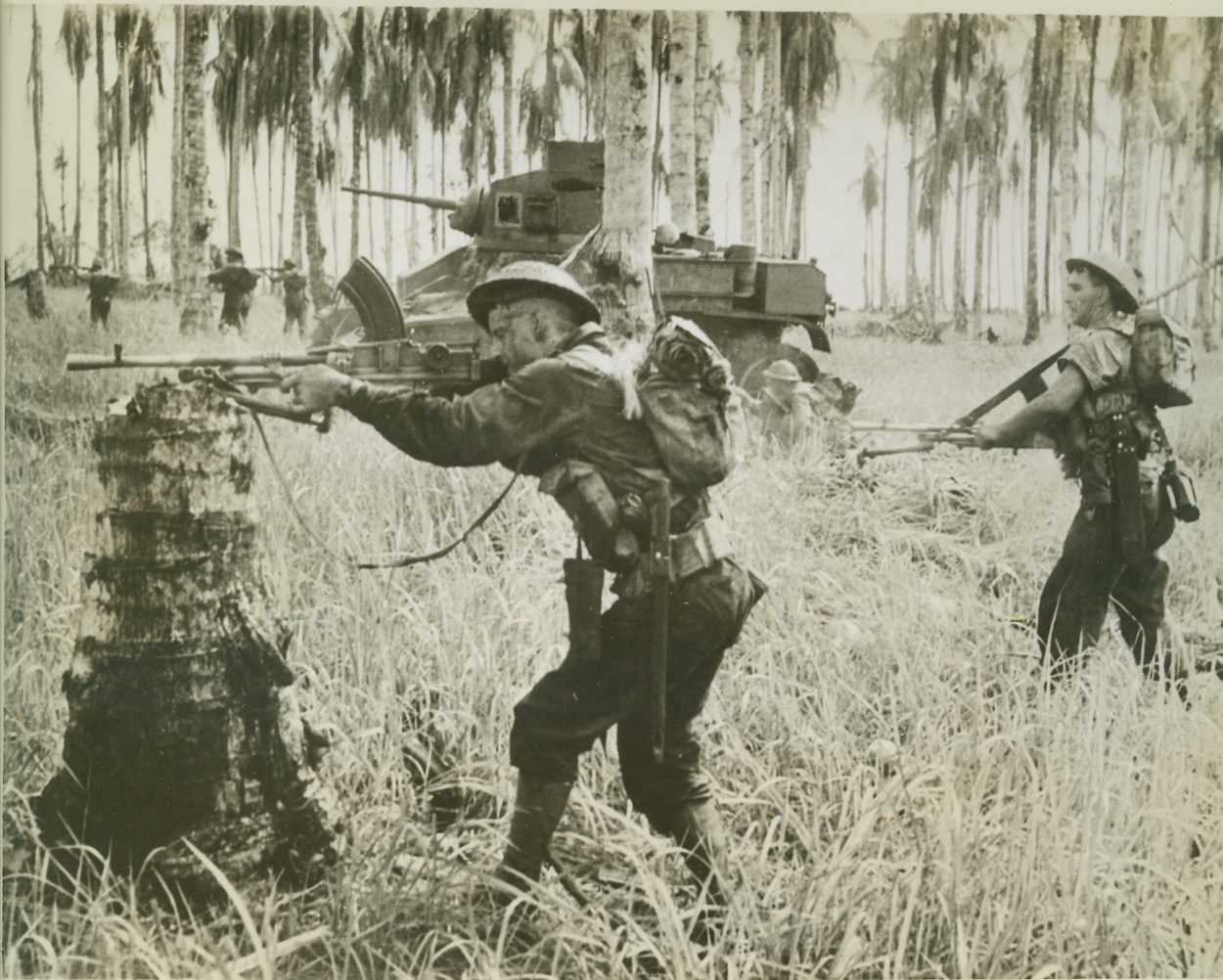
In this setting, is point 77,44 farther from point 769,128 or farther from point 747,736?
point 747,736

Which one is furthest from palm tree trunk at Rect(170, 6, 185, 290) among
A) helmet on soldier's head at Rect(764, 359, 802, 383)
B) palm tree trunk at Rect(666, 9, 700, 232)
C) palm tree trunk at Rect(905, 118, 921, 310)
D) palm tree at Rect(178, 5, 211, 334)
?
palm tree trunk at Rect(905, 118, 921, 310)

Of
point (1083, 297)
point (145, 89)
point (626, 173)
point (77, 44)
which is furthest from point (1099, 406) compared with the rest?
point (77, 44)

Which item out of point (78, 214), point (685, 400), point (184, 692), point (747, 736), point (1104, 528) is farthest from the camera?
point (1104, 528)

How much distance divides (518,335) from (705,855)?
1254 mm

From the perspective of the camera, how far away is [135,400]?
2525mm

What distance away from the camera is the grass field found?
102 inches

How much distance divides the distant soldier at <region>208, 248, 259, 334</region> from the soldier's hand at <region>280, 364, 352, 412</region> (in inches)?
10.4

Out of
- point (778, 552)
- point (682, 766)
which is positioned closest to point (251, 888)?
point (682, 766)

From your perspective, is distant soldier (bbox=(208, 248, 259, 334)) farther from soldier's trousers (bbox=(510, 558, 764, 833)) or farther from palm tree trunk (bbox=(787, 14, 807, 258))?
palm tree trunk (bbox=(787, 14, 807, 258))

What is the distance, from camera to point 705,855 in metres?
2.59

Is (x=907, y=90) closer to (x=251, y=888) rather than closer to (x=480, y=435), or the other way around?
(x=480, y=435)

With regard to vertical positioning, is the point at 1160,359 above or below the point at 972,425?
above

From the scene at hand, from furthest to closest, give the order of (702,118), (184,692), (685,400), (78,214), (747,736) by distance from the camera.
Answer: (702,118)
(747,736)
(78,214)
(184,692)
(685,400)

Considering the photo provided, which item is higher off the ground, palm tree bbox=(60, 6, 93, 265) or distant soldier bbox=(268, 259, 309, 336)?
palm tree bbox=(60, 6, 93, 265)
